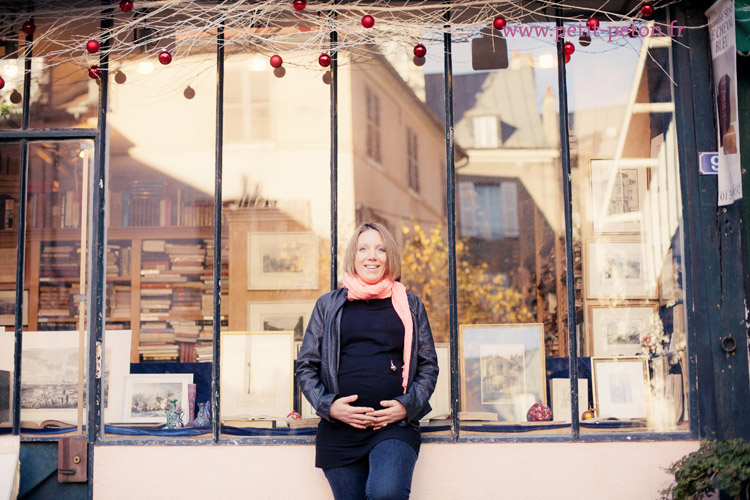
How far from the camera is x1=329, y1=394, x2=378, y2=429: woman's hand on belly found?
3.64m

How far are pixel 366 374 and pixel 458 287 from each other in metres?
1.46

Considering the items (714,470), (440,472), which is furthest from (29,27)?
(714,470)

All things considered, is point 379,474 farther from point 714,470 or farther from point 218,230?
point 218,230

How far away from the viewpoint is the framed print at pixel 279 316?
16.6ft

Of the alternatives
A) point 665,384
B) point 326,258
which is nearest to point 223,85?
point 326,258

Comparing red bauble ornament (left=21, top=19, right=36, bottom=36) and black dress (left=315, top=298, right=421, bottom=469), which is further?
Answer: red bauble ornament (left=21, top=19, right=36, bottom=36)

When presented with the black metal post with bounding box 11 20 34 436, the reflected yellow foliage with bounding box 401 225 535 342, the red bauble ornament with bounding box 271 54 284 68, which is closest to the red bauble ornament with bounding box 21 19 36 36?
the black metal post with bounding box 11 20 34 436

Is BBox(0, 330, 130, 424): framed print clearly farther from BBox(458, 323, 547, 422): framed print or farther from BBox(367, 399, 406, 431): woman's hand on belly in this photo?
BBox(458, 323, 547, 422): framed print

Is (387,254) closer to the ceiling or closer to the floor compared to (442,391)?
closer to the ceiling

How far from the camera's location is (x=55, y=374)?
4.78 meters

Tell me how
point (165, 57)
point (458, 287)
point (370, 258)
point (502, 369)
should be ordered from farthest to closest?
1. point (458, 287)
2. point (502, 369)
3. point (165, 57)
4. point (370, 258)

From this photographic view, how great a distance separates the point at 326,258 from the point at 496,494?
6.17 feet

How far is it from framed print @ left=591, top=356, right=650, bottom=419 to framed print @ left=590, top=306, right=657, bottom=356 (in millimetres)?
57

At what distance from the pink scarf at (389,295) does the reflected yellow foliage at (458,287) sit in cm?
100
